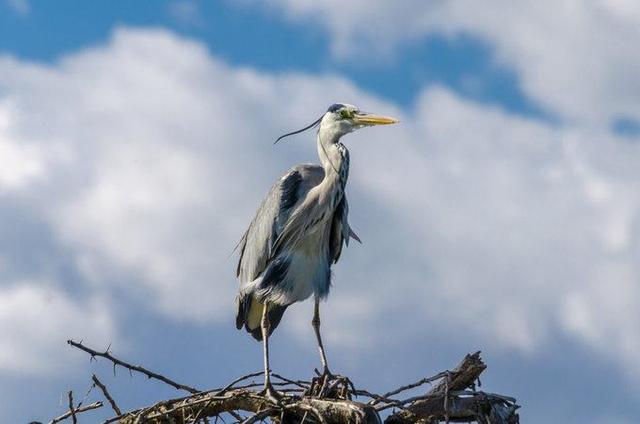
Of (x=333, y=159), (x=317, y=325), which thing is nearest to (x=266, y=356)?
(x=317, y=325)

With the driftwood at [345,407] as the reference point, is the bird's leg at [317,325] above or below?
above

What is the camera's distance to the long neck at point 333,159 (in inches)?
420

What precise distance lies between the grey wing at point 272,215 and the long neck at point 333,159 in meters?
0.21

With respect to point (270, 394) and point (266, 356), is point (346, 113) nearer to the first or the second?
point (266, 356)

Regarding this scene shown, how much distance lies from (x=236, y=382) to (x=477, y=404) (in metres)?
1.63

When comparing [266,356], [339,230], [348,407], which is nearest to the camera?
[348,407]

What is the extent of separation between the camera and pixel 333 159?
10.7 m

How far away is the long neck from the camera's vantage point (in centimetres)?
1066

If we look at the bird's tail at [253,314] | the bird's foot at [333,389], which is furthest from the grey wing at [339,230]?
the bird's foot at [333,389]

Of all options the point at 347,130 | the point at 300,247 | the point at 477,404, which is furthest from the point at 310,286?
the point at 477,404

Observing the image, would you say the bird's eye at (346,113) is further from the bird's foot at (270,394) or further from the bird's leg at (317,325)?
the bird's foot at (270,394)

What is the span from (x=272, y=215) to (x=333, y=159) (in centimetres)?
70

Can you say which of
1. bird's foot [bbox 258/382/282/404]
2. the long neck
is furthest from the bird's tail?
bird's foot [bbox 258/382/282/404]

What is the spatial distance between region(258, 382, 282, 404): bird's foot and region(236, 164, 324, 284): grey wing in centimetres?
204
